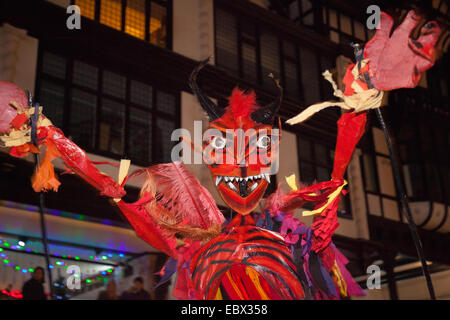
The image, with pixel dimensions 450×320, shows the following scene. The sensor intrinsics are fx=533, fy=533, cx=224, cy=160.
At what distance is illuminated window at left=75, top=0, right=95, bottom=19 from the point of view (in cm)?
779

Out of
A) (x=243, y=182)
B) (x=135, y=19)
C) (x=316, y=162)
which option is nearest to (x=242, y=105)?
(x=243, y=182)

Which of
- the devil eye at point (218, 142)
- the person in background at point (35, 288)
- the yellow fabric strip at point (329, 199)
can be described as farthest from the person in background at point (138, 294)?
the yellow fabric strip at point (329, 199)

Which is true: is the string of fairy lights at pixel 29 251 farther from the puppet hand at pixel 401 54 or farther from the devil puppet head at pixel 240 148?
the puppet hand at pixel 401 54

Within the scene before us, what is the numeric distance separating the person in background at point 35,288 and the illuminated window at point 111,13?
3.97 meters

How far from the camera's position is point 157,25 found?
8.85 meters

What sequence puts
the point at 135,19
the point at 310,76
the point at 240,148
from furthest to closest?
the point at 310,76 < the point at 135,19 < the point at 240,148

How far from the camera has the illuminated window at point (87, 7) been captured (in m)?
7.79

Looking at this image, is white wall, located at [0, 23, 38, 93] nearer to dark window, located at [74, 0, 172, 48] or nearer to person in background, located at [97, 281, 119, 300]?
dark window, located at [74, 0, 172, 48]

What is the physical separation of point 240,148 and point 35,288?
3997 millimetres

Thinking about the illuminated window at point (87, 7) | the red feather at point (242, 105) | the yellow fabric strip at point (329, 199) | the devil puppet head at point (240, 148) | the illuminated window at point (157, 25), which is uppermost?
the illuminated window at point (157, 25)

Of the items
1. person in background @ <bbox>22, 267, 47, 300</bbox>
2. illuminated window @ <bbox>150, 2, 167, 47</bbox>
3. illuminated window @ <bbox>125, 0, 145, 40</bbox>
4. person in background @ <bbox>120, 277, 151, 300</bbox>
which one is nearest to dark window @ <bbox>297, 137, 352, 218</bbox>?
illuminated window @ <bbox>150, 2, 167, 47</bbox>

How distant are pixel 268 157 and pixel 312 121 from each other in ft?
24.5

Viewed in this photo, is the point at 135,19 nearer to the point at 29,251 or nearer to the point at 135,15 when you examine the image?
the point at 135,15

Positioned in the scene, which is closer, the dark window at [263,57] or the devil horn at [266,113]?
the devil horn at [266,113]
